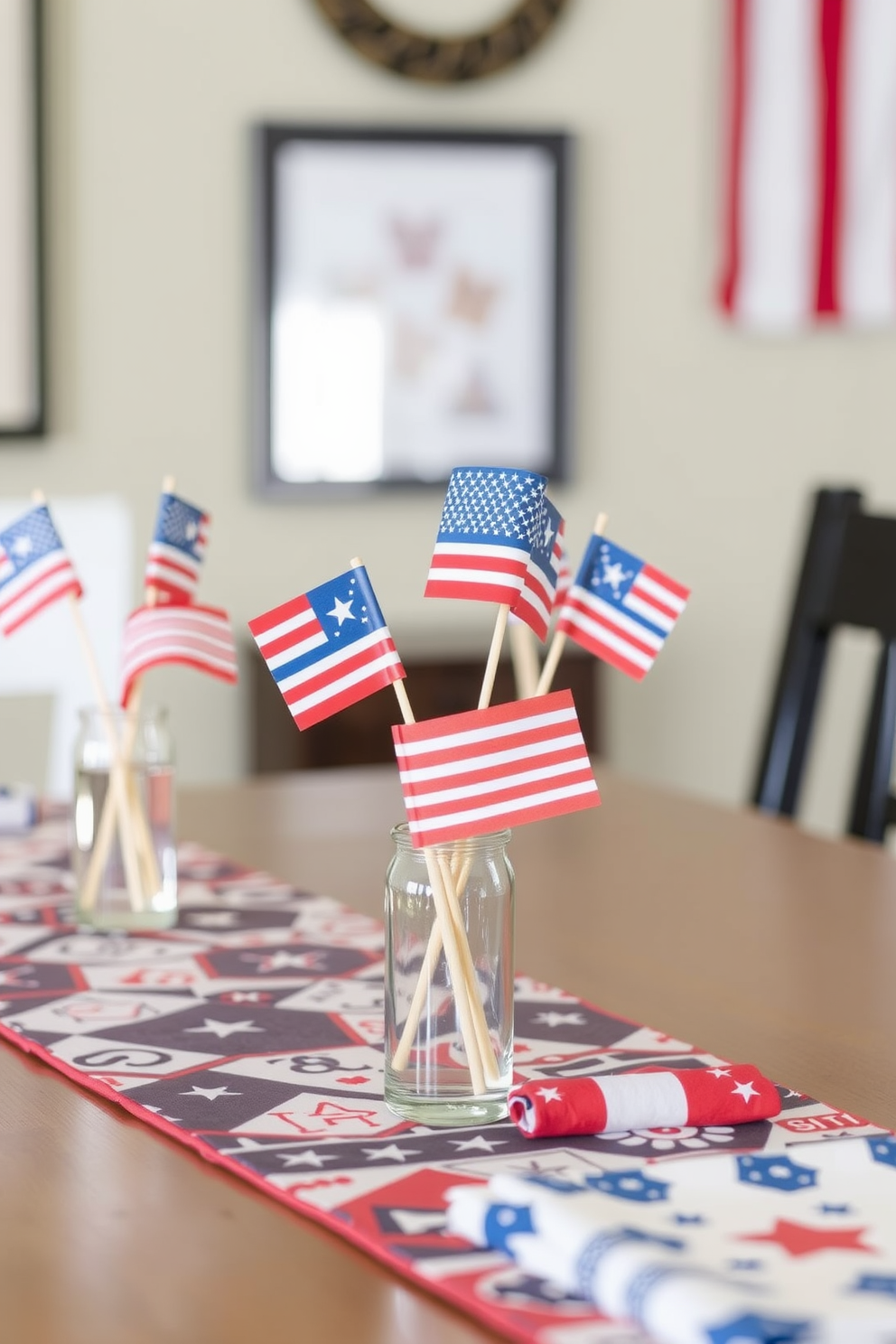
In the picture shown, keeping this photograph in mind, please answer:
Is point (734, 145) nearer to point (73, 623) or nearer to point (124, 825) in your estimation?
point (73, 623)

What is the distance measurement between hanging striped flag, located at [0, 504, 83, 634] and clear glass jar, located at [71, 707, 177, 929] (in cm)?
9

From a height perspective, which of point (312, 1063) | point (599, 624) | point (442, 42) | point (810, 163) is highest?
point (442, 42)

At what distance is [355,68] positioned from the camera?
3256 mm

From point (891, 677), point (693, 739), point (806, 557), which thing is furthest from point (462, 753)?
point (693, 739)

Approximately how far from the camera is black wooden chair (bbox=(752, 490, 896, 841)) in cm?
175

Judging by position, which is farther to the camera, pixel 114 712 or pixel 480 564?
pixel 114 712

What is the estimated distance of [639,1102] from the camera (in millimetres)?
839

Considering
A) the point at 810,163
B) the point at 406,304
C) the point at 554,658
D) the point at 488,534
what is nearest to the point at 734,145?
the point at 810,163

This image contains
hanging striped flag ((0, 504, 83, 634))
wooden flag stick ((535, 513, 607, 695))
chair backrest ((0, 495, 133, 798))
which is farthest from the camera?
chair backrest ((0, 495, 133, 798))

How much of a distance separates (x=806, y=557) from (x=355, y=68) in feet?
5.75

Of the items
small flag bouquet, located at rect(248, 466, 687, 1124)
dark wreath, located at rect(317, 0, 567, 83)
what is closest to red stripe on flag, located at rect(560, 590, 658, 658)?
small flag bouquet, located at rect(248, 466, 687, 1124)

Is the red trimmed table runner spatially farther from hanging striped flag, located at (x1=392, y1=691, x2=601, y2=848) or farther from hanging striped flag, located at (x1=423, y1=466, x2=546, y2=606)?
hanging striped flag, located at (x1=423, y1=466, x2=546, y2=606)

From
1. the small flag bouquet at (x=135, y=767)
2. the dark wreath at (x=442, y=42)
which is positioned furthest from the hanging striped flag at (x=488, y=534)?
the dark wreath at (x=442, y=42)

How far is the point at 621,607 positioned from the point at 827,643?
35.1 inches
